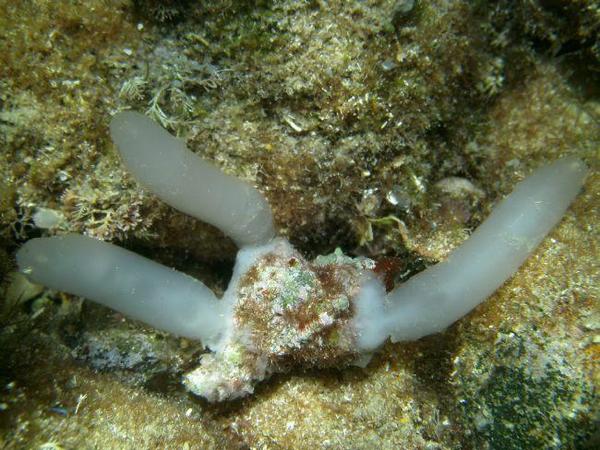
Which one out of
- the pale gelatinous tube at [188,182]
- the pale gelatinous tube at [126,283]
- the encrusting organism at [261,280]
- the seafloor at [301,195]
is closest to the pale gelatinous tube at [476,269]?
the encrusting organism at [261,280]

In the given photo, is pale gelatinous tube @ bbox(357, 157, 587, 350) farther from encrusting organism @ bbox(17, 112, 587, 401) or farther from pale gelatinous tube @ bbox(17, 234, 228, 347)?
pale gelatinous tube @ bbox(17, 234, 228, 347)

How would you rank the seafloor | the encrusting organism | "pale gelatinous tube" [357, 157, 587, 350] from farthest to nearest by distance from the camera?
"pale gelatinous tube" [357, 157, 587, 350] < the encrusting organism < the seafloor

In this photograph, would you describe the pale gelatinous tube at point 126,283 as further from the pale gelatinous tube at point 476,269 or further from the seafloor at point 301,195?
the pale gelatinous tube at point 476,269

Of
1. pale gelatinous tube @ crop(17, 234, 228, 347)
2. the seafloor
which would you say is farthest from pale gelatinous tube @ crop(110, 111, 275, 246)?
pale gelatinous tube @ crop(17, 234, 228, 347)

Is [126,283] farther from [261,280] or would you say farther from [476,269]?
[476,269]

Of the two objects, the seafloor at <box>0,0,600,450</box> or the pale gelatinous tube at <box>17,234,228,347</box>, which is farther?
the pale gelatinous tube at <box>17,234,228,347</box>

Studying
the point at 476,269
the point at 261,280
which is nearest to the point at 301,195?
the point at 261,280

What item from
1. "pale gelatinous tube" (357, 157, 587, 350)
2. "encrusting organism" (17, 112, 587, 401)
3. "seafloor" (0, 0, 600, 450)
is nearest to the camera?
"seafloor" (0, 0, 600, 450)
